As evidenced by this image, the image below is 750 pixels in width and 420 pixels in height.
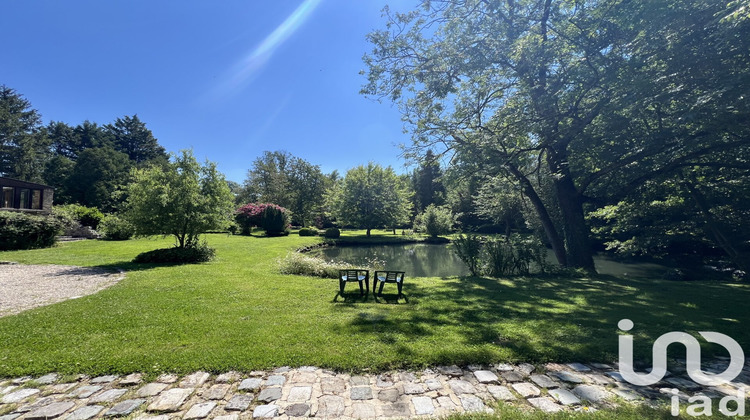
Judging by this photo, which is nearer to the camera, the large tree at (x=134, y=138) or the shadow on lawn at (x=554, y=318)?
the shadow on lawn at (x=554, y=318)

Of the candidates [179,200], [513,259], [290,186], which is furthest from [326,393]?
[290,186]

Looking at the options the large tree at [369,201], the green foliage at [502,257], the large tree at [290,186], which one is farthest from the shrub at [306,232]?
the green foliage at [502,257]

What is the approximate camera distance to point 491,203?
1079 inches

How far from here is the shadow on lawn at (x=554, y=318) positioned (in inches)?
151

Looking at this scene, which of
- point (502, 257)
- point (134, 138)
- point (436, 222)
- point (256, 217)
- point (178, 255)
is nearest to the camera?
point (502, 257)

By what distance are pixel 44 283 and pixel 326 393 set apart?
31.0ft

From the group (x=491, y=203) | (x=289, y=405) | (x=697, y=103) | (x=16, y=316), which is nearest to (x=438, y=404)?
(x=289, y=405)

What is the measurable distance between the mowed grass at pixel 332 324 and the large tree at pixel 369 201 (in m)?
20.7

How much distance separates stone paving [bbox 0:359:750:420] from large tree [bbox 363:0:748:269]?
6.49 meters

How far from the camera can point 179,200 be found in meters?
11.1

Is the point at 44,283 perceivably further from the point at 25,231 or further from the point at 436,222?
the point at 436,222

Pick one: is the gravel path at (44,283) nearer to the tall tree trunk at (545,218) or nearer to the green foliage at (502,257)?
the green foliage at (502,257)

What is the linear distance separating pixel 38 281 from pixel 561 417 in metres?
11.9

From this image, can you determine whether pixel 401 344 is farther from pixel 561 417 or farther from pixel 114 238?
pixel 114 238
